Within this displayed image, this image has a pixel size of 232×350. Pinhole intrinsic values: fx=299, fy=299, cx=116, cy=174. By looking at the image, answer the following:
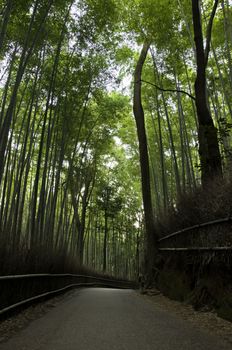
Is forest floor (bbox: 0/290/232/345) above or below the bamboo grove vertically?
below

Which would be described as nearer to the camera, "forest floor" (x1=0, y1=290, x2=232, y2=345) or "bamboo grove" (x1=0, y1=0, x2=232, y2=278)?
"forest floor" (x1=0, y1=290, x2=232, y2=345)

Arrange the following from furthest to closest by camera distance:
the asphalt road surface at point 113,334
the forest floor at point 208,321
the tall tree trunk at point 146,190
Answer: the tall tree trunk at point 146,190, the forest floor at point 208,321, the asphalt road surface at point 113,334

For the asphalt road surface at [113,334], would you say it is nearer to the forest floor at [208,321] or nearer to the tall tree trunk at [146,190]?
the forest floor at [208,321]

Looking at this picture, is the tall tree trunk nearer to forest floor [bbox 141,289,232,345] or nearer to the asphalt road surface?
forest floor [bbox 141,289,232,345]

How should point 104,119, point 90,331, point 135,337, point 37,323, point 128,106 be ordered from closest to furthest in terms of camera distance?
point 135,337, point 90,331, point 37,323, point 104,119, point 128,106

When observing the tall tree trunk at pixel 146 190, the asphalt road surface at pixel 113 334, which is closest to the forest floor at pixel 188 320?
the asphalt road surface at pixel 113 334

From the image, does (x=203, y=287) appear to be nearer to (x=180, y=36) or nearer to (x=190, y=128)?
(x=180, y=36)

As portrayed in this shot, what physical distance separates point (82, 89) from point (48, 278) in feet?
20.1

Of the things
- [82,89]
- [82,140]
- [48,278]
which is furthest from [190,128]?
[48,278]

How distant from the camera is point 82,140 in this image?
13.6 m

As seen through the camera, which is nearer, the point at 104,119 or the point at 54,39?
the point at 54,39

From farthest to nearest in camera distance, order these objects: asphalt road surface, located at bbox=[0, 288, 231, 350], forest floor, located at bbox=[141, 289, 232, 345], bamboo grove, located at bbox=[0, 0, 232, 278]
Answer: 1. bamboo grove, located at bbox=[0, 0, 232, 278]
2. forest floor, located at bbox=[141, 289, 232, 345]
3. asphalt road surface, located at bbox=[0, 288, 231, 350]

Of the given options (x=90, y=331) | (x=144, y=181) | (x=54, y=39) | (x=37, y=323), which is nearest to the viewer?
(x=90, y=331)

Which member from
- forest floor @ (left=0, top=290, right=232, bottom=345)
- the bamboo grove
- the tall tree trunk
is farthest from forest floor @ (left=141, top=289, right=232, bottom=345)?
the tall tree trunk
